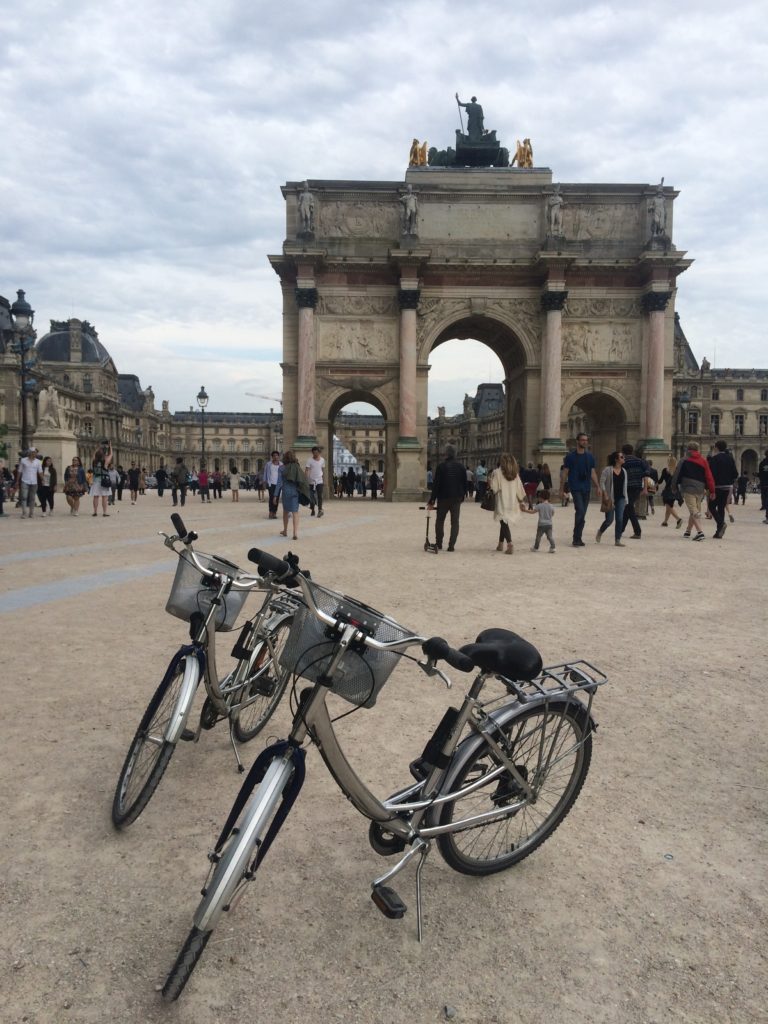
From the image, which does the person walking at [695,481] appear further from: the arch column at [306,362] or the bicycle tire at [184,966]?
the arch column at [306,362]

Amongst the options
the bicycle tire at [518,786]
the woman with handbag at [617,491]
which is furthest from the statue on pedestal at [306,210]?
the bicycle tire at [518,786]

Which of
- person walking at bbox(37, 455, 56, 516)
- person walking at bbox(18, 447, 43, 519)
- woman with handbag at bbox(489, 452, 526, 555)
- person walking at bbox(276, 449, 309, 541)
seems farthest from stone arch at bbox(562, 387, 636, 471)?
person walking at bbox(18, 447, 43, 519)

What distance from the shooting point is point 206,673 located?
3387mm

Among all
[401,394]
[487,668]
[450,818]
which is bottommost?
[450,818]

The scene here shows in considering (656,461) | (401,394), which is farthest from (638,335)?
(401,394)

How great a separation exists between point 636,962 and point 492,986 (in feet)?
1.57

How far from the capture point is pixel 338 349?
1195 inches

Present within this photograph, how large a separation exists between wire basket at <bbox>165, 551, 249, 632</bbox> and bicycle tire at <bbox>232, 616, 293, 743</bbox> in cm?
33

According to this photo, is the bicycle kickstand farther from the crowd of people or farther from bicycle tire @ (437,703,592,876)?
the crowd of people

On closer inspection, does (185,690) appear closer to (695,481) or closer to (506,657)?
(506,657)

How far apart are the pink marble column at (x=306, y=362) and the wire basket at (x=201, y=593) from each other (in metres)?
26.3

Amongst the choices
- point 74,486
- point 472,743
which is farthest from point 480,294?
point 472,743

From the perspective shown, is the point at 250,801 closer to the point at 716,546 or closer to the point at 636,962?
the point at 636,962

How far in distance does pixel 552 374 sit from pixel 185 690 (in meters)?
28.7
